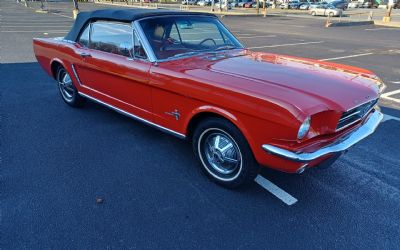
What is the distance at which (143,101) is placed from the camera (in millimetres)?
3592

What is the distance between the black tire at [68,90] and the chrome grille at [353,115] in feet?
12.9

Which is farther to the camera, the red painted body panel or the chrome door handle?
the chrome door handle

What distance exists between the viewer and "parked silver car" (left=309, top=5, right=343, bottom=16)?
3147 cm

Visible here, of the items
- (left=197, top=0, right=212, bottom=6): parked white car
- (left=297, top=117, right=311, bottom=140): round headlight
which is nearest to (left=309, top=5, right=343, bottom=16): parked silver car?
(left=197, top=0, right=212, bottom=6): parked white car

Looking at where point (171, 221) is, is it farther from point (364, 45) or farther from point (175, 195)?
point (364, 45)

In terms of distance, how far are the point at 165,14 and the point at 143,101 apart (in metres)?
1.14

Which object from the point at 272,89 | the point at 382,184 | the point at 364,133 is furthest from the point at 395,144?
the point at 272,89

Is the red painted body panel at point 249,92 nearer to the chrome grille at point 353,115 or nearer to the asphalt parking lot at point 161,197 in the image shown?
the chrome grille at point 353,115

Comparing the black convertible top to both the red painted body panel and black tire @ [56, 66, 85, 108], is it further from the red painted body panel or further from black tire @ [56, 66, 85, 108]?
black tire @ [56, 66, 85, 108]

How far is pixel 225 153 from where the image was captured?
3002mm

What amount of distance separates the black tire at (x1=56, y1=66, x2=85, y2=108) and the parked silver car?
31.0 m

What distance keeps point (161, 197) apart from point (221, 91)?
114 cm

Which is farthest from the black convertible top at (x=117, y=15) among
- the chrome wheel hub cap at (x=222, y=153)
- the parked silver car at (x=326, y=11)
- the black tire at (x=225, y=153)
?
the parked silver car at (x=326, y=11)

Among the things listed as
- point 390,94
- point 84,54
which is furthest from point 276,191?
point 390,94
